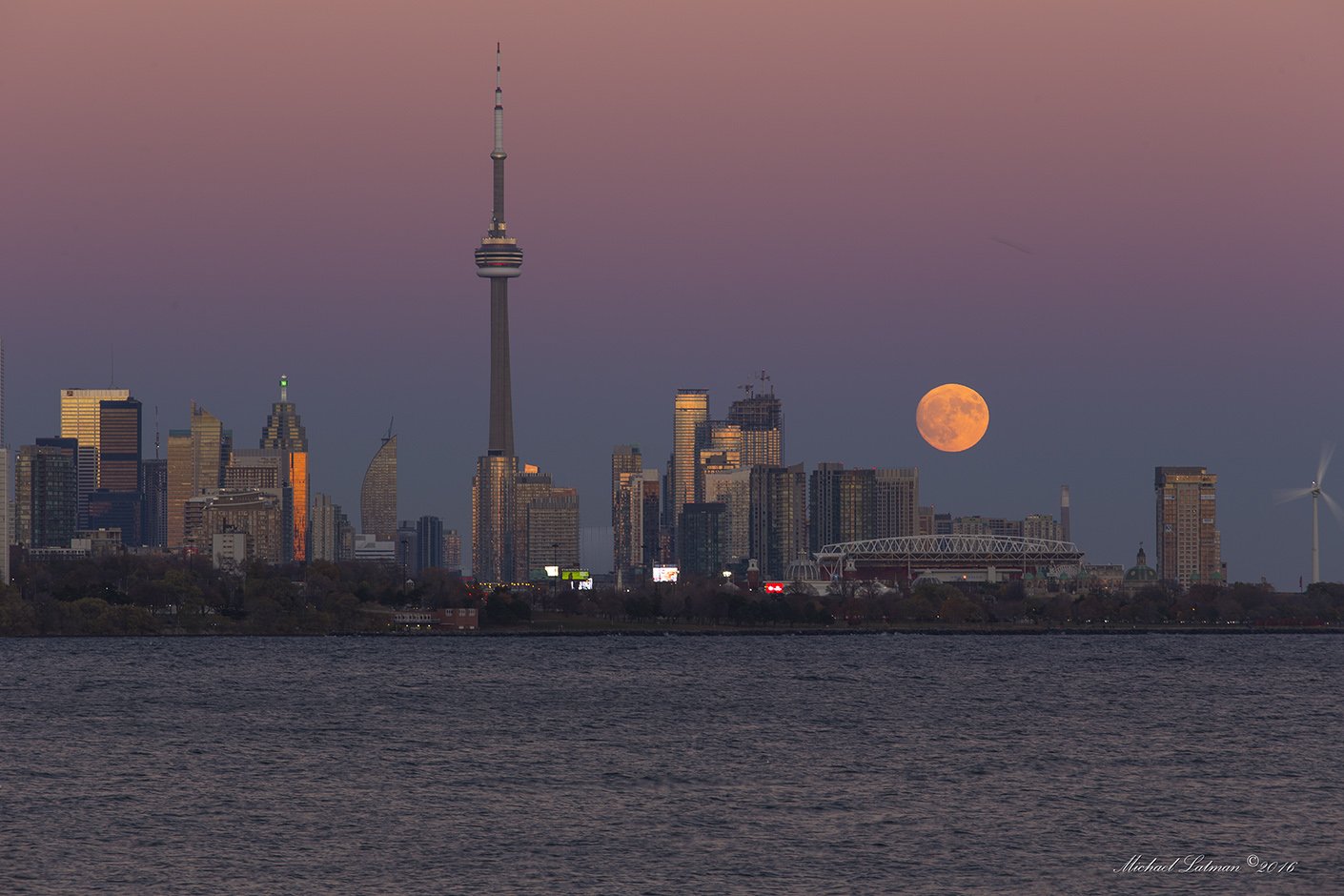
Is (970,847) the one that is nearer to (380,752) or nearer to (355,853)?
(355,853)

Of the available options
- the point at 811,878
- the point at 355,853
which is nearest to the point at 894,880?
the point at 811,878

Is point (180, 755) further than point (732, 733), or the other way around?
point (732, 733)

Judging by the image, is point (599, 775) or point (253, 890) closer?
point (253, 890)

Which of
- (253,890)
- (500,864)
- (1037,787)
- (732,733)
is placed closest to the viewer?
(253,890)

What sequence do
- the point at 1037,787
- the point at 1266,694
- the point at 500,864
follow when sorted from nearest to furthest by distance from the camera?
1. the point at 500,864
2. the point at 1037,787
3. the point at 1266,694

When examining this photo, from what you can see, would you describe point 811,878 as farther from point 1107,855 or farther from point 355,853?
point 355,853

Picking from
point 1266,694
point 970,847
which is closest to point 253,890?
point 970,847
